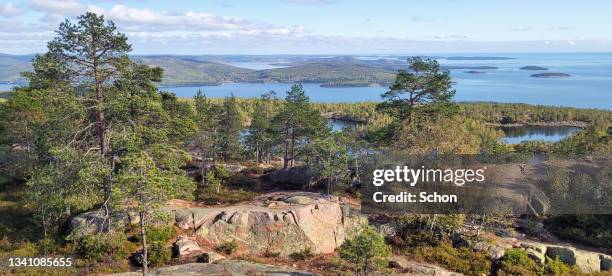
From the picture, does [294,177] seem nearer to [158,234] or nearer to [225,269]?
[158,234]

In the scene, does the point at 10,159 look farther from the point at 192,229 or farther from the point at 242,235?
the point at 242,235

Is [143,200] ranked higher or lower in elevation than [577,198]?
higher

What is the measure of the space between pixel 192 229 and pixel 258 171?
20215mm

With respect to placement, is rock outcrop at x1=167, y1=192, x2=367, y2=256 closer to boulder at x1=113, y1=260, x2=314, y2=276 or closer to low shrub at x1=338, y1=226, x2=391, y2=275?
boulder at x1=113, y1=260, x2=314, y2=276

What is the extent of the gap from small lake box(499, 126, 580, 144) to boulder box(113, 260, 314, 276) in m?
108

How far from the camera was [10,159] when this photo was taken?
1751 inches

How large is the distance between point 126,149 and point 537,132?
133 meters

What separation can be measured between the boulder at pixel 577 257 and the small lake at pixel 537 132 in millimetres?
93276

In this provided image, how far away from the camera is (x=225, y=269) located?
2430 cm

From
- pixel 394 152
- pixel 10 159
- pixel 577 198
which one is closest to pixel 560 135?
pixel 577 198

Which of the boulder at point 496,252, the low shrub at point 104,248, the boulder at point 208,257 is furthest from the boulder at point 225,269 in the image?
the boulder at point 496,252

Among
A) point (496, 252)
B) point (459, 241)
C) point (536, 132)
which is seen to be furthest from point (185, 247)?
point (536, 132)

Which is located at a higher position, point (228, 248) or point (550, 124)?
point (228, 248)

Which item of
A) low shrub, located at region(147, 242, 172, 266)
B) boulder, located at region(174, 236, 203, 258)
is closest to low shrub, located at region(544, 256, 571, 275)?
boulder, located at region(174, 236, 203, 258)
